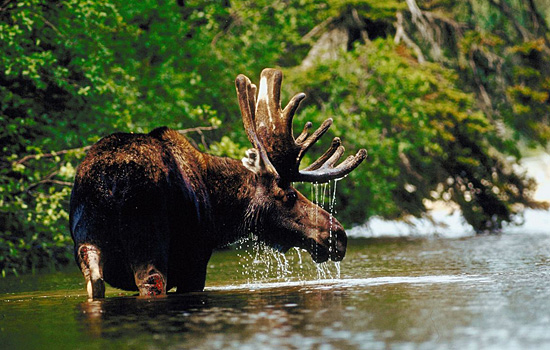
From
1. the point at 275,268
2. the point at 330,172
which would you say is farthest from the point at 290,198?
the point at 275,268

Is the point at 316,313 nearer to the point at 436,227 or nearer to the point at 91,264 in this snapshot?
the point at 91,264

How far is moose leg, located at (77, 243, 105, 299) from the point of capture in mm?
10023

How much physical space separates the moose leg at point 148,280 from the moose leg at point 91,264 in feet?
1.21

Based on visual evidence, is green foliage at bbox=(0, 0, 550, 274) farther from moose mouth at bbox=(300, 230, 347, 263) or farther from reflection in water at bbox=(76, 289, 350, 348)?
reflection in water at bbox=(76, 289, 350, 348)

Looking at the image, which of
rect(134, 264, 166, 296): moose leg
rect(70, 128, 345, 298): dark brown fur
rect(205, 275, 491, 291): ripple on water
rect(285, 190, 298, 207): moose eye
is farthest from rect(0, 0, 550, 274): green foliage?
rect(134, 264, 166, 296): moose leg

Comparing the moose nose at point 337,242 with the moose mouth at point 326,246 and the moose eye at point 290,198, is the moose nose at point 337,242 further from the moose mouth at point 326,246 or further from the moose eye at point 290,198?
the moose eye at point 290,198

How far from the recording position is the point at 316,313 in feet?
28.5

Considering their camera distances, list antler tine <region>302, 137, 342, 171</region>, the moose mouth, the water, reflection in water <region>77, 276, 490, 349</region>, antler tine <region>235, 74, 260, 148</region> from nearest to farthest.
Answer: the water
reflection in water <region>77, 276, 490, 349</region>
antler tine <region>235, 74, 260, 148</region>
the moose mouth
antler tine <region>302, 137, 342, 171</region>

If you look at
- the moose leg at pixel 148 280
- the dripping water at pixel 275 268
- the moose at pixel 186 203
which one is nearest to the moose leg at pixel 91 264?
the moose at pixel 186 203

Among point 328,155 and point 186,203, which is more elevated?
point 328,155

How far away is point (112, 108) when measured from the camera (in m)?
19.7

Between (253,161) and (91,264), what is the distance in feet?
8.80

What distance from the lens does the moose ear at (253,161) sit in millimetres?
11883

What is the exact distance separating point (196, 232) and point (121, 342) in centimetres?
364
